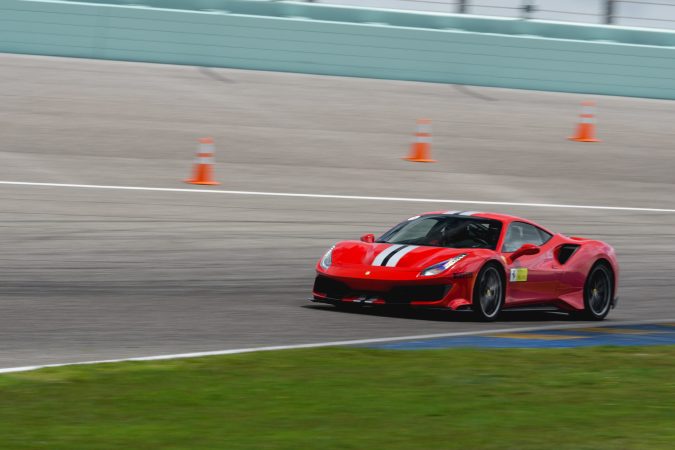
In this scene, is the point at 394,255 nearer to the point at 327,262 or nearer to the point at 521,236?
the point at 327,262

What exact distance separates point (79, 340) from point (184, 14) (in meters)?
17.4

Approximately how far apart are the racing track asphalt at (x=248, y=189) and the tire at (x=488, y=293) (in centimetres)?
19

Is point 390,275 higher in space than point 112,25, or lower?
lower

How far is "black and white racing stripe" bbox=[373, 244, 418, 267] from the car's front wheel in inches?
81.8

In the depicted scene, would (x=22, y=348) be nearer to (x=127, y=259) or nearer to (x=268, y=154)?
(x=127, y=259)

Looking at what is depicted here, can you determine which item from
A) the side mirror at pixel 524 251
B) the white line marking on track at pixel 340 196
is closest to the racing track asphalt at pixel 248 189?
the white line marking on track at pixel 340 196

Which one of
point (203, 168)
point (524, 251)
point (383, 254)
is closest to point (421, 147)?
point (203, 168)

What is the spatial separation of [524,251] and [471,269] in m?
0.86

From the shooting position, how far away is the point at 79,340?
8.82m

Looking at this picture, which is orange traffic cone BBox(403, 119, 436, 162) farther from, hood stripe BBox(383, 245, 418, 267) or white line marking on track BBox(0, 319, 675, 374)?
hood stripe BBox(383, 245, 418, 267)

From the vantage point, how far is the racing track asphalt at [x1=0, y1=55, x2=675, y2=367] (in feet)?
34.0

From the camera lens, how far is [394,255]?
1097 cm

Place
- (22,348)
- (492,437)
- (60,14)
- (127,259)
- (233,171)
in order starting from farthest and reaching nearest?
(60,14), (233,171), (127,259), (22,348), (492,437)

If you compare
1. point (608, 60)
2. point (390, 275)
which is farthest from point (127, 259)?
point (608, 60)
